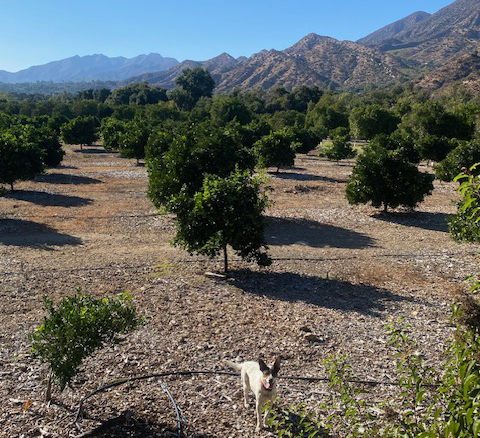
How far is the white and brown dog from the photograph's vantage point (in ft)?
20.3

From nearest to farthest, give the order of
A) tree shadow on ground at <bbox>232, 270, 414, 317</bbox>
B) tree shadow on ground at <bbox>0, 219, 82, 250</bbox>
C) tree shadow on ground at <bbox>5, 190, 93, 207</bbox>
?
tree shadow on ground at <bbox>232, 270, 414, 317</bbox> → tree shadow on ground at <bbox>0, 219, 82, 250</bbox> → tree shadow on ground at <bbox>5, 190, 93, 207</bbox>

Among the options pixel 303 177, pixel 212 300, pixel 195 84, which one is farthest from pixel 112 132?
pixel 195 84

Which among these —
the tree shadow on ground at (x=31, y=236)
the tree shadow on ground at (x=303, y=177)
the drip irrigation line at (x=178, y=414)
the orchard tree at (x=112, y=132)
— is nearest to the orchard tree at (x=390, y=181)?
the tree shadow on ground at (x=303, y=177)

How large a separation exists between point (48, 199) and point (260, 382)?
1002 inches

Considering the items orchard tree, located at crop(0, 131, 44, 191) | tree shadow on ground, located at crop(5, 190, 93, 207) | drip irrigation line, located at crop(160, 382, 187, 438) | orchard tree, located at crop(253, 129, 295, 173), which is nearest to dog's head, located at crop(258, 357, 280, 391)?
drip irrigation line, located at crop(160, 382, 187, 438)

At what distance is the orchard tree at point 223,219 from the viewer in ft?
43.9

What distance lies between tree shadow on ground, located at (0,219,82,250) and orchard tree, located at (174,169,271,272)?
731 cm

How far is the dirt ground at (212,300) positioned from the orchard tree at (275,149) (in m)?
12.7

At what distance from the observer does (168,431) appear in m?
6.66

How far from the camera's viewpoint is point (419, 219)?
75.7ft

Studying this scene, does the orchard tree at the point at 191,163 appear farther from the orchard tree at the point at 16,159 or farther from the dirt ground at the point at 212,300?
the orchard tree at the point at 16,159

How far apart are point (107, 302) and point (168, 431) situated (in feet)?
7.57

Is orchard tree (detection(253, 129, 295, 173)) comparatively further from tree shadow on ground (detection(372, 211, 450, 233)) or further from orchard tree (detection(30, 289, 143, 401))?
orchard tree (detection(30, 289, 143, 401))

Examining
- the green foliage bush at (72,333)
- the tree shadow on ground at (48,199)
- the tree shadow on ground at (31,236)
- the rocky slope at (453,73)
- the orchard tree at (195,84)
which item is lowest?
the tree shadow on ground at (31,236)
